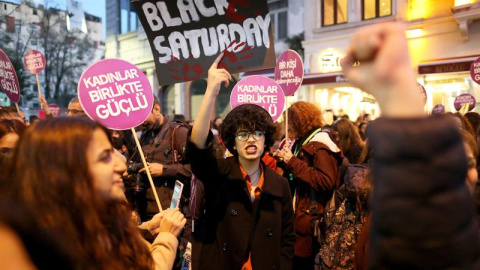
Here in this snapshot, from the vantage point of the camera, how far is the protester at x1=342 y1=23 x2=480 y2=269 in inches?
31.8

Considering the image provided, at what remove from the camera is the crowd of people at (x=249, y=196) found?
2.69 feet

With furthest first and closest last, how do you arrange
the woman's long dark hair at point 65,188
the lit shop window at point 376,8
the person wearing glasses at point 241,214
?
the lit shop window at point 376,8, the person wearing glasses at point 241,214, the woman's long dark hair at point 65,188

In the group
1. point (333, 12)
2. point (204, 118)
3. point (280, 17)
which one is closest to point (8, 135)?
point (204, 118)

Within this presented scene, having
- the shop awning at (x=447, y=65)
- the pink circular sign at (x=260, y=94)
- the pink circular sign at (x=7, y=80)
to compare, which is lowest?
the pink circular sign at (x=260, y=94)

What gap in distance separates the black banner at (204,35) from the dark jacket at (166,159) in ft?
2.70

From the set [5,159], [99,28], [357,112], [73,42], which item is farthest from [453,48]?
[99,28]

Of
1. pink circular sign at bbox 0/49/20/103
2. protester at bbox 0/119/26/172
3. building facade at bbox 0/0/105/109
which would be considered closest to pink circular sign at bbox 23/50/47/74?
pink circular sign at bbox 0/49/20/103

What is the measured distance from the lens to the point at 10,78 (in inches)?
229

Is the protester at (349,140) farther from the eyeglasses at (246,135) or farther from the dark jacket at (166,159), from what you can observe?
the eyeglasses at (246,135)

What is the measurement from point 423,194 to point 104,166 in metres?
1.09

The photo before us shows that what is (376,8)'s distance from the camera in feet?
48.1

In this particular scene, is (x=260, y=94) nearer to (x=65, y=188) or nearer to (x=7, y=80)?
(x=7, y=80)

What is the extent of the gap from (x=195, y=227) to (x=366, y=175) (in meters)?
1.19

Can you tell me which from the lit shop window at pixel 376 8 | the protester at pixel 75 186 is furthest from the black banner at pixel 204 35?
the lit shop window at pixel 376 8
